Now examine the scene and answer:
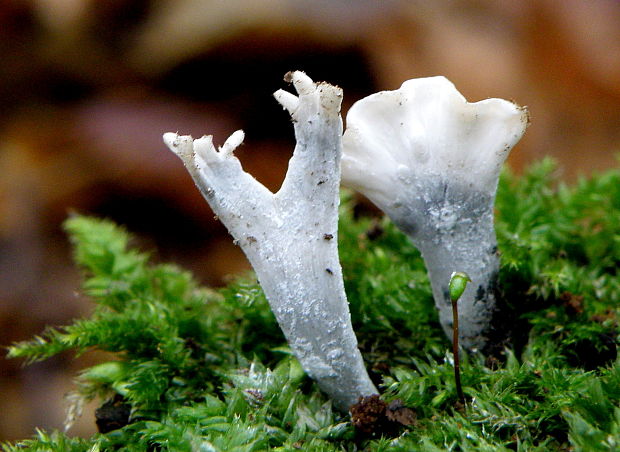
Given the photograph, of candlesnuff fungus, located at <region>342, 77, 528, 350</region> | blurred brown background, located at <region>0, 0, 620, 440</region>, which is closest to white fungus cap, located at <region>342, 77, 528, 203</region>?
candlesnuff fungus, located at <region>342, 77, 528, 350</region>

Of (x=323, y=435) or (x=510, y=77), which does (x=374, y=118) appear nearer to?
(x=323, y=435)

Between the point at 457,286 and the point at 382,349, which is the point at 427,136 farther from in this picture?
the point at 382,349

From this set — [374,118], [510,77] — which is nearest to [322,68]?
[510,77]

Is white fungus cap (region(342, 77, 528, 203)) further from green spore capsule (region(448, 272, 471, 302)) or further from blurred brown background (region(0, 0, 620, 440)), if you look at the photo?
blurred brown background (region(0, 0, 620, 440))

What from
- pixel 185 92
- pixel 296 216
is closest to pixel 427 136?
pixel 296 216

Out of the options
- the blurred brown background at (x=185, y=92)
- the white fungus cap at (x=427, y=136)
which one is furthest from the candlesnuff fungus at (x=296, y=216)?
the blurred brown background at (x=185, y=92)
